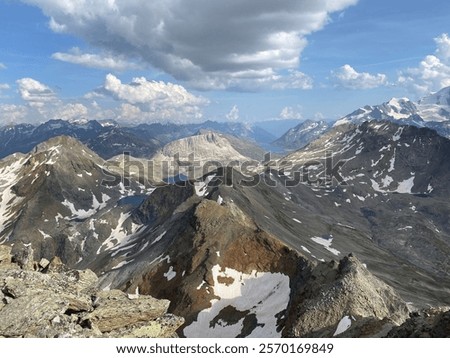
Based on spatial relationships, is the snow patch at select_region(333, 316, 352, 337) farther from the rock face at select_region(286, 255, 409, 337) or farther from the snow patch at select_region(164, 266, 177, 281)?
the snow patch at select_region(164, 266, 177, 281)

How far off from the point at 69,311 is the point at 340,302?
108 ft

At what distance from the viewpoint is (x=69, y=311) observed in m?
33.4

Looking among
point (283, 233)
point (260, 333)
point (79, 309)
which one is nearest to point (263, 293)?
point (260, 333)

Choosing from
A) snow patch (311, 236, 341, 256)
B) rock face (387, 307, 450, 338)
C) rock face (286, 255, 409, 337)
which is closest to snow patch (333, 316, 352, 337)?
rock face (286, 255, 409, 337)

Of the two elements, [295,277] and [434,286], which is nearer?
[295,277]

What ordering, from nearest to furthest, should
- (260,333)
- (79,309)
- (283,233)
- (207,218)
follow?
(79,309)
(260,333)
(207,218)
(283,233)

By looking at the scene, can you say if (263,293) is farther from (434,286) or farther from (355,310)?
(434,286)

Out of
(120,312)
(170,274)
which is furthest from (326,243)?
(120,312)

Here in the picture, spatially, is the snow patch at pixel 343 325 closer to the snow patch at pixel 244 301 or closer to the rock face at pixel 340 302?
the rock face at pixel 340 302

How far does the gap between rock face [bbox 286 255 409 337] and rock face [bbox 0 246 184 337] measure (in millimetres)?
20259

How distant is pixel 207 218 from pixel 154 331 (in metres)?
62.6

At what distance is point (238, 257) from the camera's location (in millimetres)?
83875

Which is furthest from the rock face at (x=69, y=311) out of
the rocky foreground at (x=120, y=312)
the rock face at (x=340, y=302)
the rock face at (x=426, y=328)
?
the rock face at (x=340, y=302)

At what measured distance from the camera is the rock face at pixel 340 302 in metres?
48.7
